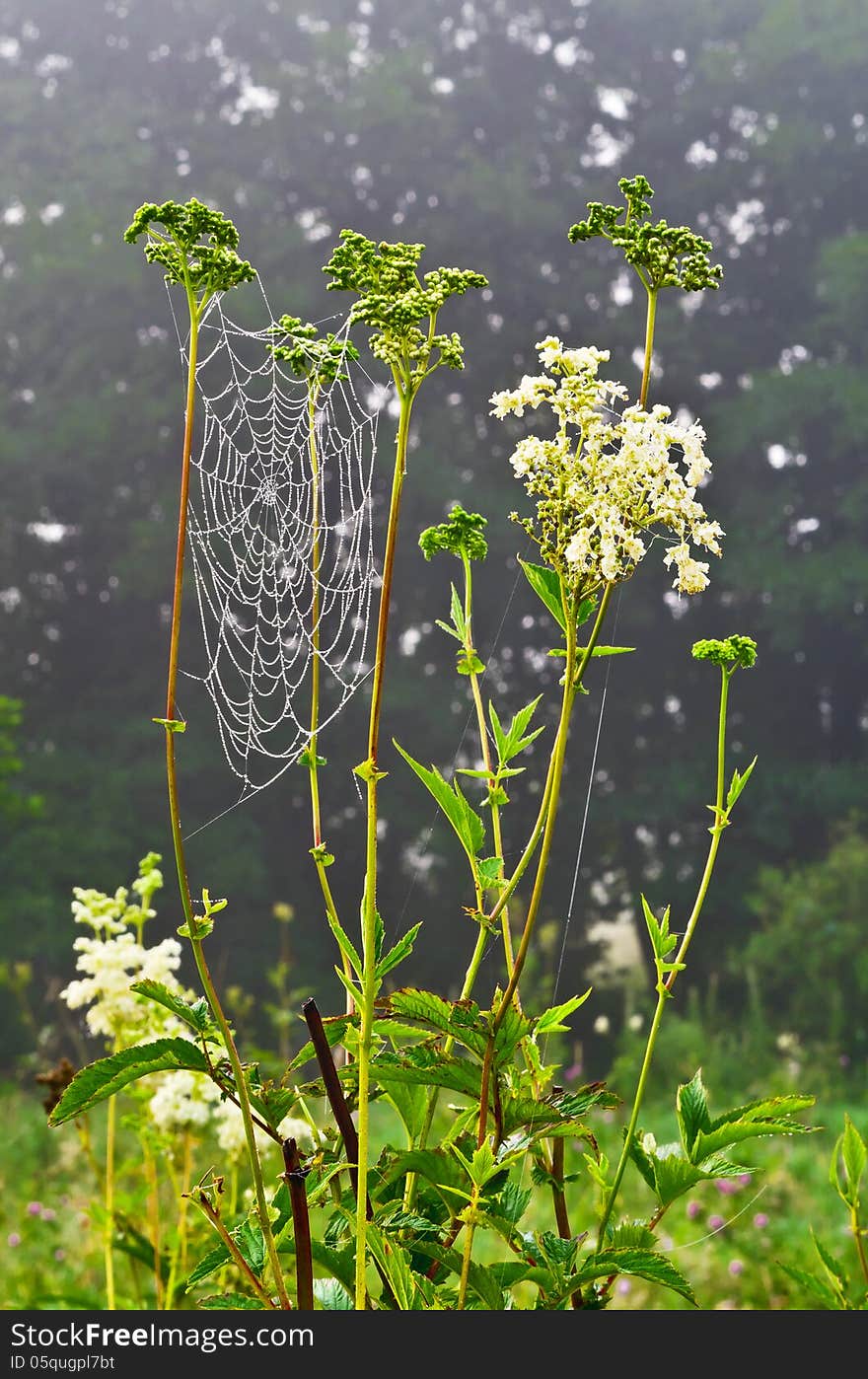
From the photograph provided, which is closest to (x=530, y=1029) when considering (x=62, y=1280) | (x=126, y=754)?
(x=62, y=1280)

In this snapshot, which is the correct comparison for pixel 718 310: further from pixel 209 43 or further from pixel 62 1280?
pixel 62 1280

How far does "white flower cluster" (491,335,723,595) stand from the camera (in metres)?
0.68

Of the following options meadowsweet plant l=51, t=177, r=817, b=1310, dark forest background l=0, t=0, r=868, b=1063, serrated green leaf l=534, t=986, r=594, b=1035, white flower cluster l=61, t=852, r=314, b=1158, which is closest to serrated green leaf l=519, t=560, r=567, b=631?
meadowsweet plant l=51, t=177, r=817, b=1310

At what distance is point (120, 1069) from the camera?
0.68 m

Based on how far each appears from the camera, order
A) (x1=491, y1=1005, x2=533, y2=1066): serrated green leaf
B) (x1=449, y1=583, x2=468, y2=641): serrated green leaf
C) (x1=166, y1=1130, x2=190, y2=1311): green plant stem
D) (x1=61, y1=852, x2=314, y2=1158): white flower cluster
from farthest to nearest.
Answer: (x1=166, y1=1130, x2=190, y2=1311): green plant stem
(x1=61, y1=852, x2=314, y2=1158): white flower cluster
(x1=449, y1=583, x2=468, y2=641): serrated green leaf
(x1=491, y1=1005, x2=533, y2=1066): serrated green leaf

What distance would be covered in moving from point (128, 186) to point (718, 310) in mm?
4967

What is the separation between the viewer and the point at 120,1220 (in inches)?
69.6

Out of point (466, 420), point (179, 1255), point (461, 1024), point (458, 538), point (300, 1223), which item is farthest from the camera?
point (466, 420)

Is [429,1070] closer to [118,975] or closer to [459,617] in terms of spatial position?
[459,617]

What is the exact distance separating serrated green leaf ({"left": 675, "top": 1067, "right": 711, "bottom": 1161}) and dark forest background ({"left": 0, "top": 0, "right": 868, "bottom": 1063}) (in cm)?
680

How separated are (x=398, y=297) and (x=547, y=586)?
0.64 feet

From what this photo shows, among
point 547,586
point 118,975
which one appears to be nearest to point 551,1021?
point 547,586

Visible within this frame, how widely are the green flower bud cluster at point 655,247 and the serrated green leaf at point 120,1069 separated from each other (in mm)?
525

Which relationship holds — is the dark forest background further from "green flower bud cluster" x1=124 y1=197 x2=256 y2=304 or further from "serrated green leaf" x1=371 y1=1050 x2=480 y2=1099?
"green flower bud cluster" x1=124 y1=197 x2=256 y2=304
